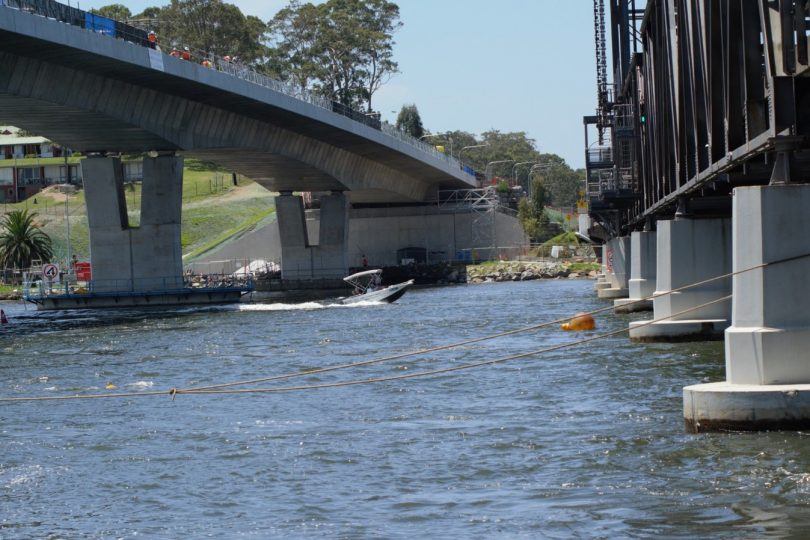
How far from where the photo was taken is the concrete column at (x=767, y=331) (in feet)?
63.0

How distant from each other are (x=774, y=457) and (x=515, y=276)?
100.0 metres

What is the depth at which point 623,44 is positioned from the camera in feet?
259

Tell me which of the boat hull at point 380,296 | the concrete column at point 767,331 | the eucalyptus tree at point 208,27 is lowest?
the boat hull at point 380,296

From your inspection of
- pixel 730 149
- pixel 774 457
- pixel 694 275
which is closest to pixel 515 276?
pixel 694 275

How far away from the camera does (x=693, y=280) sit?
35344mm

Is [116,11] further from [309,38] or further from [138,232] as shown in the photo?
[138,232]

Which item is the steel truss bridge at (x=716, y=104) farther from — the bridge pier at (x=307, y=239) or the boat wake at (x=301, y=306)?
the bridge pier at (x=307, y=239)

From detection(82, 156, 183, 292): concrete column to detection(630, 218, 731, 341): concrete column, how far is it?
43130mm

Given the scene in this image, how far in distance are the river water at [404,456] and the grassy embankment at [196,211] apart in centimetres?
9363

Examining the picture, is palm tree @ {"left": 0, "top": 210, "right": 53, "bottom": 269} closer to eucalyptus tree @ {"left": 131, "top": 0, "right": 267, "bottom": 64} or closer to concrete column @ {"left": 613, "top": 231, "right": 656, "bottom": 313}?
eucalyptus tree @ {"left": 131, "top": 0, "right": 267, "bottom": 64}

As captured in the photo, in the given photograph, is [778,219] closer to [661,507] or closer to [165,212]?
[661,507]

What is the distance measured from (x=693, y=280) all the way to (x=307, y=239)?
68730mm

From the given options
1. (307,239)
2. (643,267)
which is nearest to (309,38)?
(307,239)

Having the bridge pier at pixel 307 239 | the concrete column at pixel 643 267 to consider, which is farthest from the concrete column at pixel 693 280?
the bridge pier at pixel 307 239
